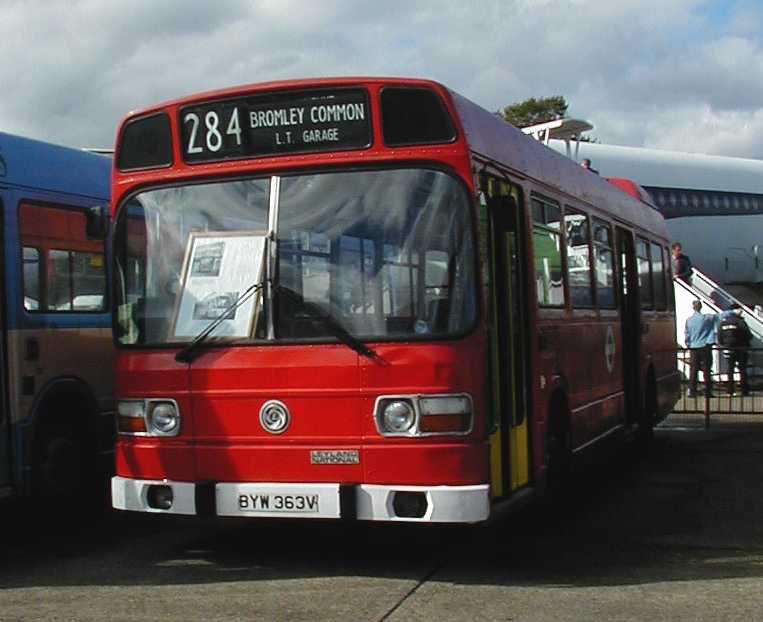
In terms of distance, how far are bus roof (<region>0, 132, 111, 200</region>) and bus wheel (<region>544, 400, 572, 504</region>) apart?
411cm

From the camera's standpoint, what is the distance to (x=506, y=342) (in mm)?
7863

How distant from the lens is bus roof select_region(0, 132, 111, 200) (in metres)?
8.91

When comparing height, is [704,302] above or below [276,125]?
below

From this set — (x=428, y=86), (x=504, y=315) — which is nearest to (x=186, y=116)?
(x=428, y=86)

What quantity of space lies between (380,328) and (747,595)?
254 cm

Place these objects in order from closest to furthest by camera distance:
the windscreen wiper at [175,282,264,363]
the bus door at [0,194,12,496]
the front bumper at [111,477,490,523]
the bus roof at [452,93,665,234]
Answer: the front bumper at [111,477,490,523] < the windscreen wiper at [175,282,264,363] < the bus roof at [452,93,665,234] < the bus door at [0,194,12,496]

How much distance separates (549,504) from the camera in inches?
402

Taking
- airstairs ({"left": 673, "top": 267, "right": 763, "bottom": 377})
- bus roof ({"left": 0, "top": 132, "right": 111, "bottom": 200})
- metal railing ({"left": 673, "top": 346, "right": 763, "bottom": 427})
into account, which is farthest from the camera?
airstairs ({"left": 673, "top": 267, "right": 763, "bottom": 377})

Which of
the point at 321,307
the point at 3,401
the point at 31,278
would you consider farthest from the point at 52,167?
the point at 321,307

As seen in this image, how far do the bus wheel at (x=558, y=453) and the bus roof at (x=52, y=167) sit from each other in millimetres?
4113

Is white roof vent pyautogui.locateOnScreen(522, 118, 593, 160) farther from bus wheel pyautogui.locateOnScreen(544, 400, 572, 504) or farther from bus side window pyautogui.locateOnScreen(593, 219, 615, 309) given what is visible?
bus wheel pyautogui.locateOnScreen(544, 400, 572, 504)

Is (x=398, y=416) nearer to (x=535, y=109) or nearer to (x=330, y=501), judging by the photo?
(x=330, y=501)

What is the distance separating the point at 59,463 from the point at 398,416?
11.1 ft

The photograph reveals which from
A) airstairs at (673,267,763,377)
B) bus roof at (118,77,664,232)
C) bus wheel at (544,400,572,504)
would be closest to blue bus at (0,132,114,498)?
bus roof at (118,77,664,232)
